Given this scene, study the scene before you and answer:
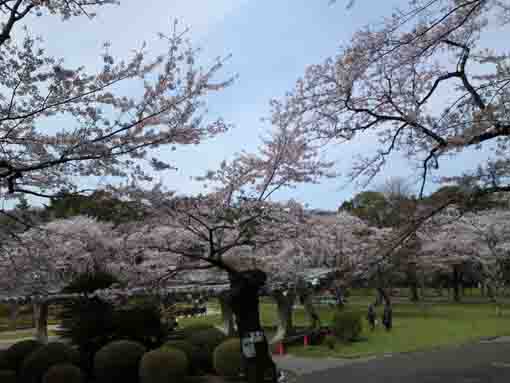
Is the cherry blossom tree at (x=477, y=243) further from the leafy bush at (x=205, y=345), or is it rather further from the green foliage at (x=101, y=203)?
the green foliage at (x=101, y=203)

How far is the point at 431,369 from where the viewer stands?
11.5 metres

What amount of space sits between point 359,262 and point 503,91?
2931 millimetres

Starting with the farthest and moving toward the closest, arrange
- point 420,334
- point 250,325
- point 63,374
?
1. point 420,334
2. point 63,374
3. point 250,325

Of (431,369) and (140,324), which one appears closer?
(431,369)

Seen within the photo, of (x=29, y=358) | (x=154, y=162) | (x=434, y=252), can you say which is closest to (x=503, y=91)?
(x=154, y=162)

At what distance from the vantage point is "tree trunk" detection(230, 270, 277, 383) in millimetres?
7484

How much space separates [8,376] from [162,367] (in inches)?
145

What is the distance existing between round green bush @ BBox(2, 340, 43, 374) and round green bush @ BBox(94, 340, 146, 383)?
2.23 metres

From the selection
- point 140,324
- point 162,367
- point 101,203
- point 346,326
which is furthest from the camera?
point 346,326

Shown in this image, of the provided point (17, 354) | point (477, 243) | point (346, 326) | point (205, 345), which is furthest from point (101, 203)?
point (477, 243)

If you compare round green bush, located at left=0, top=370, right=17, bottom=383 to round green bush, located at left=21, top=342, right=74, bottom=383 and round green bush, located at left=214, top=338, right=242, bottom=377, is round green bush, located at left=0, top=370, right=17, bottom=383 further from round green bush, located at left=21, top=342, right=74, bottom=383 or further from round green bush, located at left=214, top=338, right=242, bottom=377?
round green bush, located at left=214, top=338, right=242, bottom=377

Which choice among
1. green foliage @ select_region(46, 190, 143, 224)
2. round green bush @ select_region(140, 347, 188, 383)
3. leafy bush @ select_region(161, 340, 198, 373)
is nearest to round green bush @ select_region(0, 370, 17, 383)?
round green bush @ select_region(140, 347, 188, 383)

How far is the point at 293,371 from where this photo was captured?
41.6ft

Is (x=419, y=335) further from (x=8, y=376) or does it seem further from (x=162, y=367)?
(x=8, y=376)
